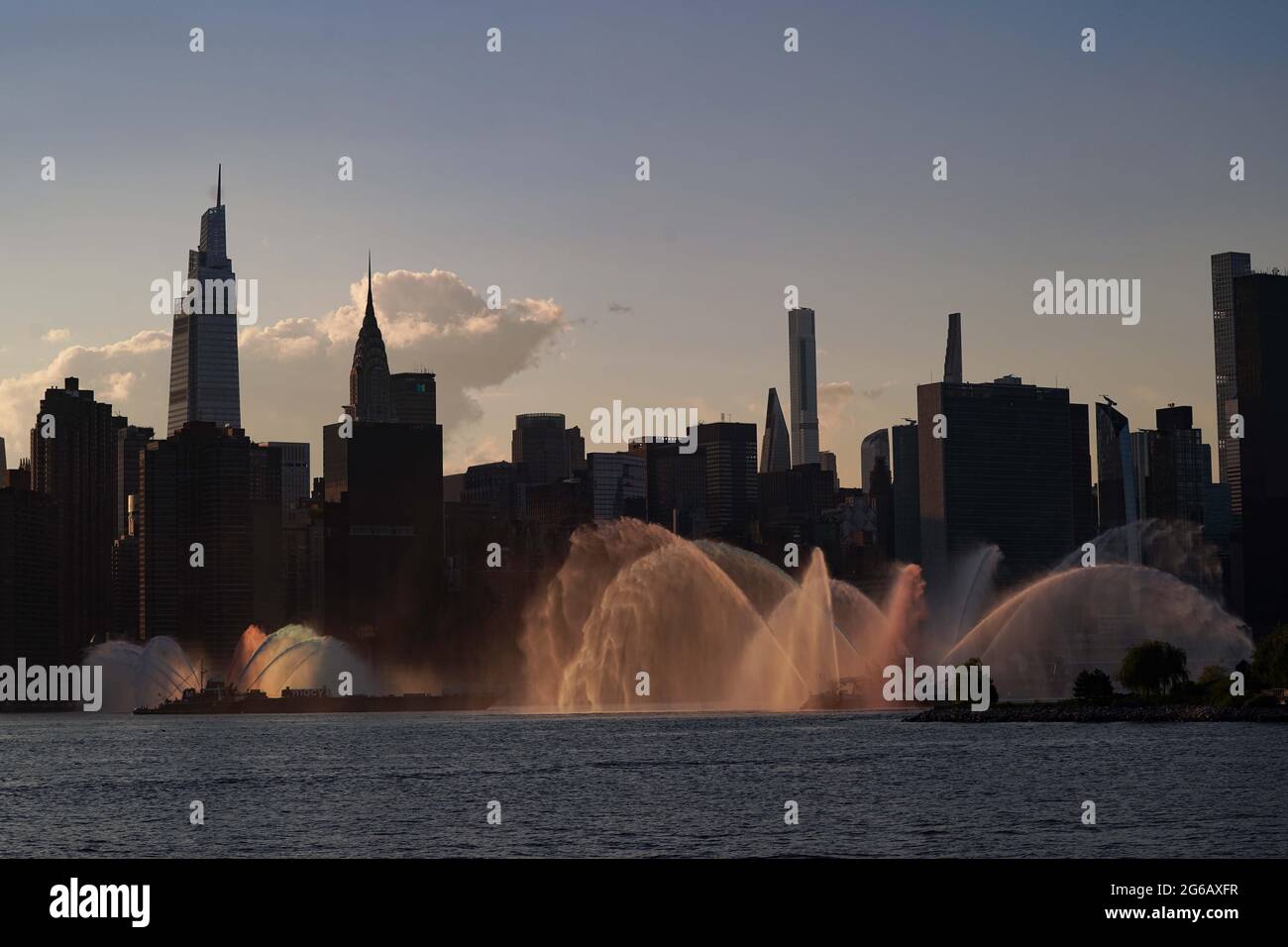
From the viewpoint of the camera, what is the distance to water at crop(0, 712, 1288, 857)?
4772 centimetres

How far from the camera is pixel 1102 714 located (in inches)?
5315

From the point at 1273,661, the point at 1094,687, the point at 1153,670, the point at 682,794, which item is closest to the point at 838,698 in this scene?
the point at 1094,687

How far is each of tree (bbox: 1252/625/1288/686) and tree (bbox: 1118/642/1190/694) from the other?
285 inches

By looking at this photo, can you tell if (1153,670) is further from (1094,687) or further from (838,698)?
(838,698)

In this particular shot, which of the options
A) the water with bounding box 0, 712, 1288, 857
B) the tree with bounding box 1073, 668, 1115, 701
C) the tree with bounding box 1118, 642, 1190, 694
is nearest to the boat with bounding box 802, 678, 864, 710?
the tree with bounding box 1073, 668, 1115, 701

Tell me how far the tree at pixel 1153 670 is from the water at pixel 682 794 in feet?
68.3

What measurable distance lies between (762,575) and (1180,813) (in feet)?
475

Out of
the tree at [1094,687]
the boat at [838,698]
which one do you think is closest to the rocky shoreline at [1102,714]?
the tree at [1094,687]

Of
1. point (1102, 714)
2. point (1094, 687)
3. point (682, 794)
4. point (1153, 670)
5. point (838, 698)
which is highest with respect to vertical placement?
point (1153, 670)

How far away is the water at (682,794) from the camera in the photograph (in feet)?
157

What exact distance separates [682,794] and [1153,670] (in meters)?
90.4

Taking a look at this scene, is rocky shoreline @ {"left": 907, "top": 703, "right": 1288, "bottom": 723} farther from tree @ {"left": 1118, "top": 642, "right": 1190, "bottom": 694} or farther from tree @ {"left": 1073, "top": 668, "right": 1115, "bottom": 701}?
tree @ {"left": 1118, "top": 642, "right": 1190, "bottom": 694}

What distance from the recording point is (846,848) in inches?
1775
